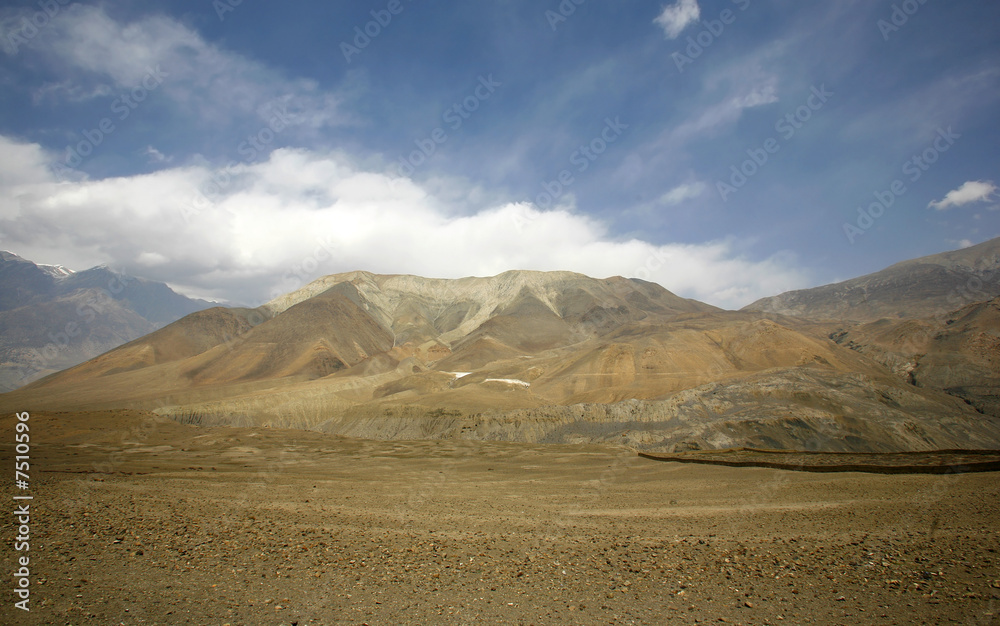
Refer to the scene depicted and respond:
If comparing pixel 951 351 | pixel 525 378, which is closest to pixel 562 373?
pixel 525 378

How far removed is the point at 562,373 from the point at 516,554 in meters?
78.0

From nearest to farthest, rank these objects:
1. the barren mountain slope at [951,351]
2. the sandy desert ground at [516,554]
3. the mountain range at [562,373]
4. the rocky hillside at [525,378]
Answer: the sandy desert ground at [516,554]
the rocky hillside at [525,378]
the mountain range at [562,373]
the barren mountain slope at [951,351]

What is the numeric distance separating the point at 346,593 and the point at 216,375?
376 ft

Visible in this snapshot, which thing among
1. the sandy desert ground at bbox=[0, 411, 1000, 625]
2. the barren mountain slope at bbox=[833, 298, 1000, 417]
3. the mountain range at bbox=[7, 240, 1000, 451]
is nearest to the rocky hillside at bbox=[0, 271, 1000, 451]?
the mountain range at bbox=[7, 240, 1000, 451]

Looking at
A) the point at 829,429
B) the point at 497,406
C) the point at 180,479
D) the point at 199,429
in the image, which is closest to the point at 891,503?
the point at 180,479

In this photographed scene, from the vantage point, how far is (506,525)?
14.2m

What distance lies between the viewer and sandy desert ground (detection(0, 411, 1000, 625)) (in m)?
7.79

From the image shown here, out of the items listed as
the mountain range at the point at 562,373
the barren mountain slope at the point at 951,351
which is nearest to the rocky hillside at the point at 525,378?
the mountain range at the point at 562,373

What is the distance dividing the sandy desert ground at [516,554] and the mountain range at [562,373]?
99.1 feet

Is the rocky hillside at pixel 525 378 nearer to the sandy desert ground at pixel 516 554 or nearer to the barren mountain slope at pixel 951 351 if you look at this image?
the barren mountain slope at pixel 951 351

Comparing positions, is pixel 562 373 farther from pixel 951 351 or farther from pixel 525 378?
pixel 951 351

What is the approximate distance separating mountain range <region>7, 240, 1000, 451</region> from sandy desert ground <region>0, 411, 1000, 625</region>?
3019 cm

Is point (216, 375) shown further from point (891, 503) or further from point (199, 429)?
point (891, 503)

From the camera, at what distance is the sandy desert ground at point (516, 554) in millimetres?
7785
